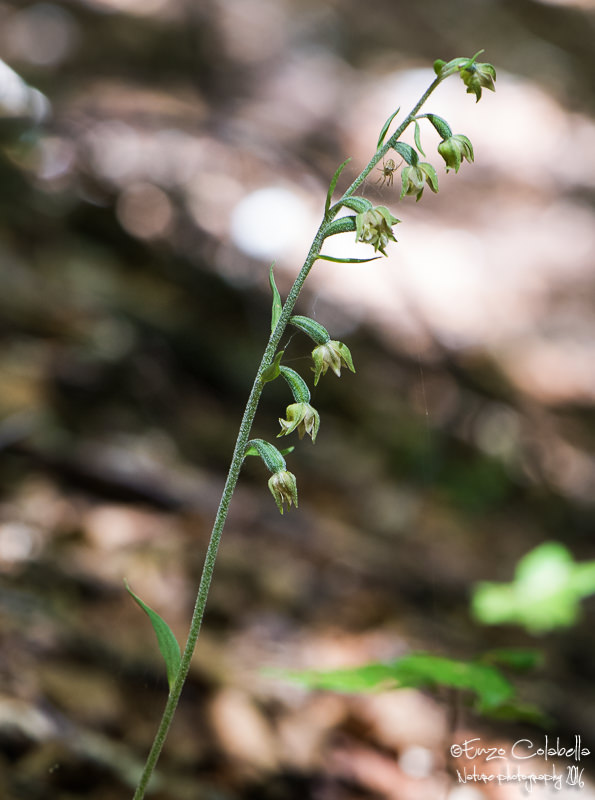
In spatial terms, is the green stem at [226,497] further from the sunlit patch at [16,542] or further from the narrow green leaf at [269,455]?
the sunlit patch at [16,542]

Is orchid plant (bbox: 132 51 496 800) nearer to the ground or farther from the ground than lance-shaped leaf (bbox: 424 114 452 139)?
nearer to the ground

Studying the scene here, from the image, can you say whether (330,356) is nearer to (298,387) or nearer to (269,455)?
(298,387)

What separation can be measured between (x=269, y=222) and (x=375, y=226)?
441 cm

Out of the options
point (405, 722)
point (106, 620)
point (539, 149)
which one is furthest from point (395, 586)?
point (539, 149)

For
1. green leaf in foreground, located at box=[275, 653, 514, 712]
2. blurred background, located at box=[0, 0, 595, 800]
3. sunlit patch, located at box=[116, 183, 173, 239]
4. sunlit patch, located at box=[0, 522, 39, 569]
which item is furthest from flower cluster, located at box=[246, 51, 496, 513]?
sunlit patch, located at box=[116, 183, 173, 239]

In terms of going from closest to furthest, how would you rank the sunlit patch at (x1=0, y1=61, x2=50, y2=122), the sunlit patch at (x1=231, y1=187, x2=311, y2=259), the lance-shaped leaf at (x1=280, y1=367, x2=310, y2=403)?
the lance-shaped leaf at (x1=280, y1=367, x2=310, y2=403) → the sunlit patch at (x1=0, y1=61, x2=50, y2=122) → the sunlit patch at (x1=231, y1=187, x2=311, y2=259)

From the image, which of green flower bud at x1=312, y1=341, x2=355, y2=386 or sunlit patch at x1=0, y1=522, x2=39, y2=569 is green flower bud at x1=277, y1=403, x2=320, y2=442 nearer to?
green flower bud at x1=312, y1=341, x2=355, y2=386

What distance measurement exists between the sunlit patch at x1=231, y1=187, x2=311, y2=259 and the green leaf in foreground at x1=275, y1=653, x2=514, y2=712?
3974 millimetres

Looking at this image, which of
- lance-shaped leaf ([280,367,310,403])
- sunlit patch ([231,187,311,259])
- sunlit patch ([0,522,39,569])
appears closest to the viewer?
lance-shaped leaf ([280,367,310,403])

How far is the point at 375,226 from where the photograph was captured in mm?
1486

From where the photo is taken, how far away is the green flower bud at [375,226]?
1.48m

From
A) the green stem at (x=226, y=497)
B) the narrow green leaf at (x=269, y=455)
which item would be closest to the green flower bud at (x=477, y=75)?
the green stem at (x=226, y=497)

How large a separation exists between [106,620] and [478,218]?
20.0 feet

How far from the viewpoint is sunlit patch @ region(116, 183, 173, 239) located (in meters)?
5.38
